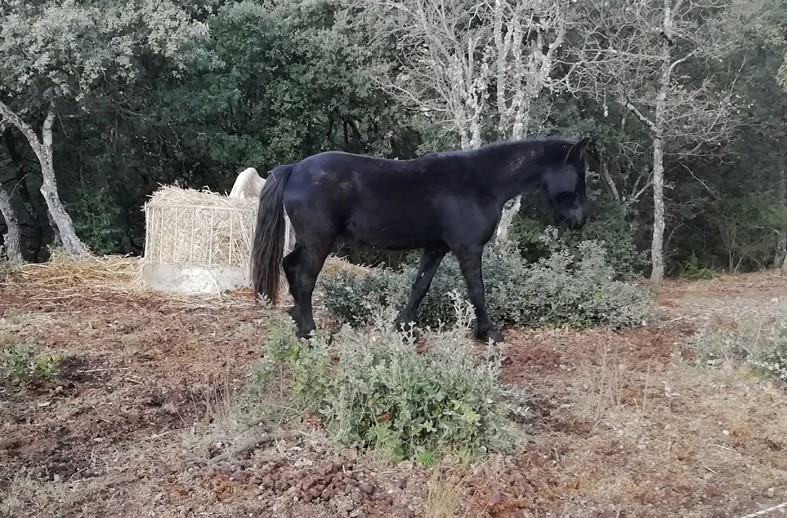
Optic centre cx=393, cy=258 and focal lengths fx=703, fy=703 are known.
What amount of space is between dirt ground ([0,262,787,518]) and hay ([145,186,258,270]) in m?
2.98

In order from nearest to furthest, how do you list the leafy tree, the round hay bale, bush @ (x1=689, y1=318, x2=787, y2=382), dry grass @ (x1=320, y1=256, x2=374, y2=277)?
bush @ (x1=689, y1=318, x2=787, y2=382) → the round hay bale → the leafy tree → dry grass @ (x1=320, y1=256, x2=374, y2=277)

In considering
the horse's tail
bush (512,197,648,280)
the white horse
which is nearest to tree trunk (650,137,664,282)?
bush (512,197,648,280)

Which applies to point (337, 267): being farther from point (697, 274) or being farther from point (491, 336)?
point (697, 274)

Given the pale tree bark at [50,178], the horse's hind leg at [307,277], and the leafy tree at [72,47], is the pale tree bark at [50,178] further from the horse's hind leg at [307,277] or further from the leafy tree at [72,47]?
the horse's hind leg at [307,277]

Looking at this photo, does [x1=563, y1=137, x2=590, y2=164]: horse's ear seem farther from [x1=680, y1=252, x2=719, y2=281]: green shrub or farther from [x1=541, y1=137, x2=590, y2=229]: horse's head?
Result: [x1=680, y1=252, x2=719, y2=281]: green shrub

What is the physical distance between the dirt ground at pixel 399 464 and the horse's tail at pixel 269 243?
55 cm

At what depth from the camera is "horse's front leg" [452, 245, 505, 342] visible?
5.33 m

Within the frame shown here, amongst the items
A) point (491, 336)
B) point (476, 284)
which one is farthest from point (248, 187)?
point (491, 336)

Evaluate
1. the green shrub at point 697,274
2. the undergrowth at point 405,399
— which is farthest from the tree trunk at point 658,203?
the undergrowth at point 405,399

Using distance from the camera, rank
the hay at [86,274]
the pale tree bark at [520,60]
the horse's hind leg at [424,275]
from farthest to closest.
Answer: the pale tree bark at [520,60] < the hay at [86,274] < the horse's hind leg at [424,275]

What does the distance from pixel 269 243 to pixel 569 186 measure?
92.9 inches

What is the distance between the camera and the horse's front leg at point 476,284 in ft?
17.5

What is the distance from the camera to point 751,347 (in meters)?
4.66

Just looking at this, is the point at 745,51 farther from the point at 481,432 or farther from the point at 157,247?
the point at 481,432
